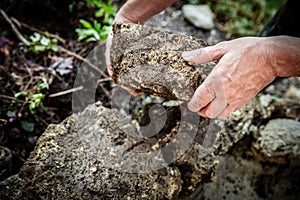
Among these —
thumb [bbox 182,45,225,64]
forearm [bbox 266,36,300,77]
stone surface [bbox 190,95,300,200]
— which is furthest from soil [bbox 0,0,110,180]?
forearm [bbox 266,36,300,77]

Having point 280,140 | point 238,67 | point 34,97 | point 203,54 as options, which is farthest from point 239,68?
point 34,97

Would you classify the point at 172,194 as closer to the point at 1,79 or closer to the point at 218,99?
the point at 218,99

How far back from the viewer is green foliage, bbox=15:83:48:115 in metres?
2.21

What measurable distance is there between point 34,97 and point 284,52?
1603 mm

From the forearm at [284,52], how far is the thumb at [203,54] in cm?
26

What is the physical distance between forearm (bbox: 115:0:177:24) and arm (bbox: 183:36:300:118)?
0.55m

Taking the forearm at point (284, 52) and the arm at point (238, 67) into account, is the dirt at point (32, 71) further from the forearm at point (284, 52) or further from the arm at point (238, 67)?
the forearm at point (284, 52)

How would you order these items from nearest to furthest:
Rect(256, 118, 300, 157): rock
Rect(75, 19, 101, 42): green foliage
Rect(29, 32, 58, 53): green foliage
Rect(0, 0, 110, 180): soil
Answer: Rect(0, 0, 110, 180): soil, Rect(256, 118, 300, 157): rock, Rect(29, 32, 58, 53): green foliage, Rect(75, 19, 101, 42): green foliage

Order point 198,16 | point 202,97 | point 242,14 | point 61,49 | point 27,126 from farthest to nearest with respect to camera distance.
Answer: point 242,14 < point 198,16 < point 61,49 < point 27,126 < point 202,97

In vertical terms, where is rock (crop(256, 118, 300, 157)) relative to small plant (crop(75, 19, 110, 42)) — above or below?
below

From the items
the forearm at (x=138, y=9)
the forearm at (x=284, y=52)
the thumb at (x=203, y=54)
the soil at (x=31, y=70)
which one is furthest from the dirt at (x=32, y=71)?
the forearm at (x=284, y=52)

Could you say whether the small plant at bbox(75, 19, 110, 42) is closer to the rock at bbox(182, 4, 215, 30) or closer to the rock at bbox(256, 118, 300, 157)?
the rock at bbox(182, 4, 215, 30)

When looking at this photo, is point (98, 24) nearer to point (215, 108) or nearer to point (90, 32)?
point (90, 32)

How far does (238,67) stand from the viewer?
1603mm
